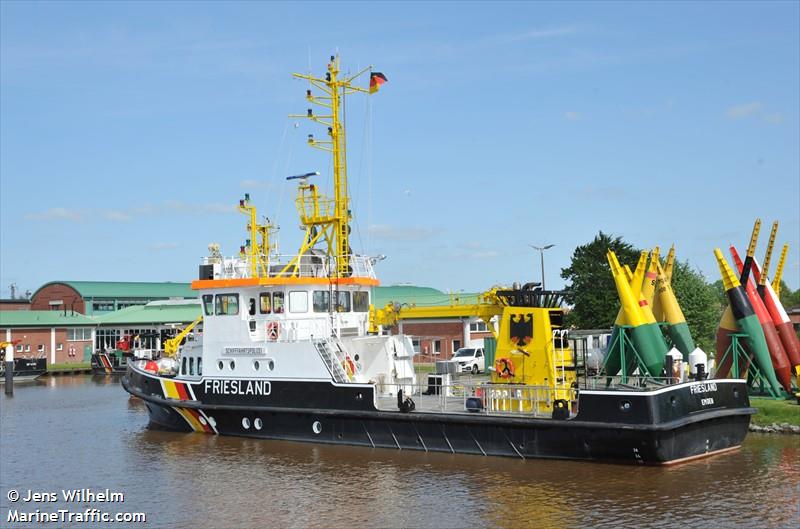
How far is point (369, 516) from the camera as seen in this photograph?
15.2 meters

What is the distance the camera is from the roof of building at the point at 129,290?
240 feet

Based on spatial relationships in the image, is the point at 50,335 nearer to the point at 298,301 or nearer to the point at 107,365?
the point at 107,365

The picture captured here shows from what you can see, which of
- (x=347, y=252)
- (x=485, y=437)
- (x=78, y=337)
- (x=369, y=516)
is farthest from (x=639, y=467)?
(x=78, y=337)

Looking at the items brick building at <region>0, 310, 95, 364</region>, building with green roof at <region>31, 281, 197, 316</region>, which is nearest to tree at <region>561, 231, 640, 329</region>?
brick building at <region>0, 310, 95, 364</region>

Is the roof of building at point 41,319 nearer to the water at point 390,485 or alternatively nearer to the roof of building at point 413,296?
the roof of building at point 413,296

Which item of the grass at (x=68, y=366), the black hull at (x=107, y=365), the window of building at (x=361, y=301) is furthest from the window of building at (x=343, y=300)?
the grass at (x=68, y=366)

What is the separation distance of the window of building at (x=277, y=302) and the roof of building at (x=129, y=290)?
53.7m

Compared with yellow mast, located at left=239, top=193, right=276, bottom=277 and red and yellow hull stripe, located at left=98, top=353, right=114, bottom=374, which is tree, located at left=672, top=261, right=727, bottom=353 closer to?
yellow mast, located at left=239, top=193, right=276, bottom=277

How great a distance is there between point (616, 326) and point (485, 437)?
25.3 ft

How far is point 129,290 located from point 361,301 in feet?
190

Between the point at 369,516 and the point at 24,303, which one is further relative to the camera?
the point at 24,303

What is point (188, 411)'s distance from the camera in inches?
953

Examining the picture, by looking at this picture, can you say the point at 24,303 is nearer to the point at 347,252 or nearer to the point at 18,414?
the point at 18,414

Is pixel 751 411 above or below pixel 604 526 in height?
above
